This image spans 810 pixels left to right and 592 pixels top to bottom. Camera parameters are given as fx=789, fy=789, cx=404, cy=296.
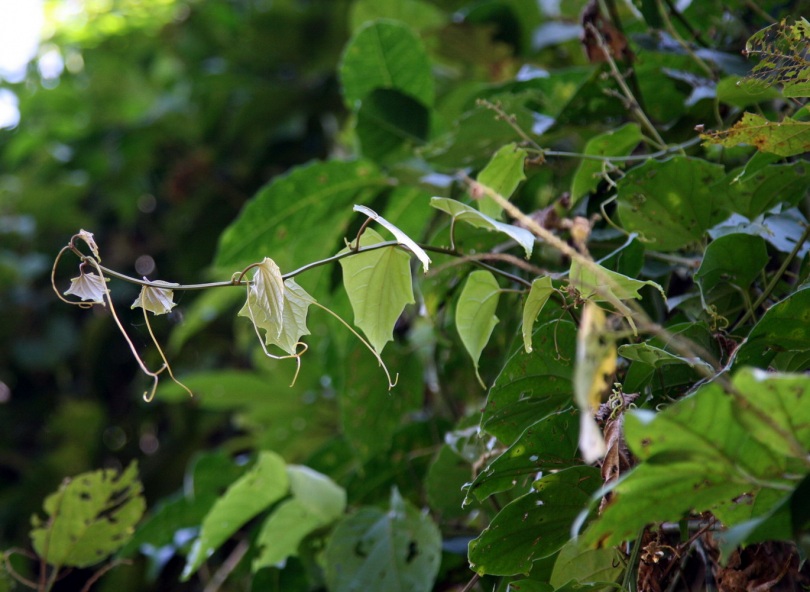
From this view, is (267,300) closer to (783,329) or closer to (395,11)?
(783,329)

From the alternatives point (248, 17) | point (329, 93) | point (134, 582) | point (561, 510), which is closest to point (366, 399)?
point (561, 510)

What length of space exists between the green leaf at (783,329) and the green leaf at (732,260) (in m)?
0.08

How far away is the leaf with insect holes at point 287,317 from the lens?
1.36 ft

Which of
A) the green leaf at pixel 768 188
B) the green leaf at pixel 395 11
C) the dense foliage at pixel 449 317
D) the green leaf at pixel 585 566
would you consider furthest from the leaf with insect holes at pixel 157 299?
the green leaf at pixel 395 11

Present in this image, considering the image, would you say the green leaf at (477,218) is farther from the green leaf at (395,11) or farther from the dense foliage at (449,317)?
the green leaf at (395,11)

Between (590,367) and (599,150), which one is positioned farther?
(599,150)

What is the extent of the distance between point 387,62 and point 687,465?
0.63 metres

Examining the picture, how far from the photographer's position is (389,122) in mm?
815

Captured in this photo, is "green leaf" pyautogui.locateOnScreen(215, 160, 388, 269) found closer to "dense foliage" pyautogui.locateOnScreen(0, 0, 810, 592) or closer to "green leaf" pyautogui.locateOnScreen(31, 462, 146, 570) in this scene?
"dense foliage" pyautogui.locateOnScreen(0, 0, 810, 592)

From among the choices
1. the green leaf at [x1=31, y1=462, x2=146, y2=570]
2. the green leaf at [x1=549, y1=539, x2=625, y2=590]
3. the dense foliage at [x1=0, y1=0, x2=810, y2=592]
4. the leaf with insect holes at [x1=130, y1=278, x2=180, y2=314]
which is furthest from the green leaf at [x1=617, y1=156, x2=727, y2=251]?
the green leaf at [x1=31, y1=462, x2=146, y2=570]

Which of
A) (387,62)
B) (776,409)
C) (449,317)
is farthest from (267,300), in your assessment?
(387,62)

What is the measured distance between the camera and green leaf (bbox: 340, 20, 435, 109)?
832 mm

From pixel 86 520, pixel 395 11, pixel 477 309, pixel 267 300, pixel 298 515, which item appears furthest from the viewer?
pixel 395 11

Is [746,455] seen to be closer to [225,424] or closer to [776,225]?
[776,225]
